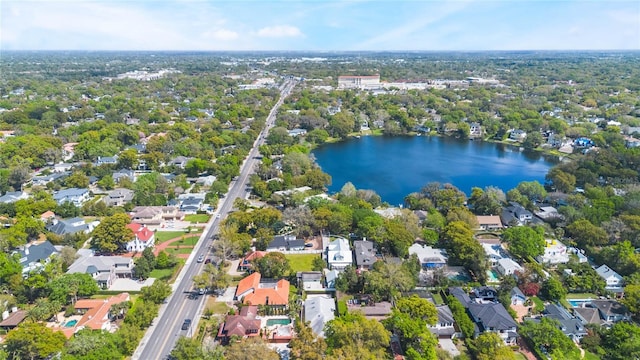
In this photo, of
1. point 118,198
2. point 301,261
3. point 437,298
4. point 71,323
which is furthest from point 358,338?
point 118,198

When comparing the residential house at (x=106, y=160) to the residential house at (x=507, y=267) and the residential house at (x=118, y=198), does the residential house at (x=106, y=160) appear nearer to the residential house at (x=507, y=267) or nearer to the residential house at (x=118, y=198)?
the residential house at (x=118, y=198)

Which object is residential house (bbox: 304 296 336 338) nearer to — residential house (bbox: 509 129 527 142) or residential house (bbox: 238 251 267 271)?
residential house (bbox: 238 251 267 271)

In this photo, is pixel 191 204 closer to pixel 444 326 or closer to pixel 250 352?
pixel 250 352

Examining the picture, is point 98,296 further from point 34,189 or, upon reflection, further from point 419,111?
point 419,111

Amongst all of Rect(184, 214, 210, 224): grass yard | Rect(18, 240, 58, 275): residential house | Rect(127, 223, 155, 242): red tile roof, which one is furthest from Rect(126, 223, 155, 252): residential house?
Rect(18, 240, 58, 275): residential house

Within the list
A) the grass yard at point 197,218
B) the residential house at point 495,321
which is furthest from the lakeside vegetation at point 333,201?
the grass yard at point 197,218
